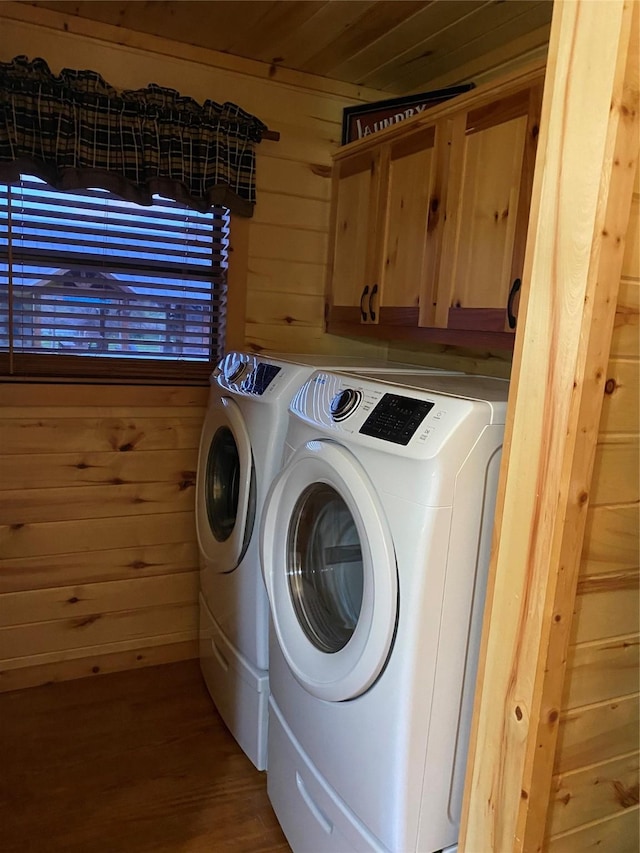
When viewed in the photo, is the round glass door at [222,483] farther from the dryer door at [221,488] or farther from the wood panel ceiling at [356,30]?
the wood panel ceiling at [356,30]

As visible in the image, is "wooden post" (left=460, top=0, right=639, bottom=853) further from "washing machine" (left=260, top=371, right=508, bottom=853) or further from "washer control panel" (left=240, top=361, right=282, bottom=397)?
"washer control panel" (left=240, top=361, right=282, bottom=397)

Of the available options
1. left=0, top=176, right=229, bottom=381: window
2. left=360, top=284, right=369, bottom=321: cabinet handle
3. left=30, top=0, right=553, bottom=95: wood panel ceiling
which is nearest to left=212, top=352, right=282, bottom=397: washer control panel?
left=0, top=176, right=229, bottom=381: window

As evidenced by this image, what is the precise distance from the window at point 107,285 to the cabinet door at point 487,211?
88 centimetres

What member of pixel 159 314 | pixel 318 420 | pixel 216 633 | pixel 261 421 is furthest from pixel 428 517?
pixel 159 314

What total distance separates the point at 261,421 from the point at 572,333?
97 cm

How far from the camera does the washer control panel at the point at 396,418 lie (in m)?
1.22

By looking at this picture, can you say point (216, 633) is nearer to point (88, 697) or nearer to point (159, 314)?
point (88, 697)

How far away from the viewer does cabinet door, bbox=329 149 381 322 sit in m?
2.22

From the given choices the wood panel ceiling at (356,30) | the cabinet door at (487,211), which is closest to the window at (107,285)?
the wood panel ceiling at (356,30)

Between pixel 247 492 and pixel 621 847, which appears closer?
pixel 621 847

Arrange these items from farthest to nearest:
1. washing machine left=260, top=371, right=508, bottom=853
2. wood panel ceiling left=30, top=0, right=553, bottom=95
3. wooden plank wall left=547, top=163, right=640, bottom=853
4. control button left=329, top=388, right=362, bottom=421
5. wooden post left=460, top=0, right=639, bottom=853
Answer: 1. wood panel ceiling left=30, top=0, right=553, bottom=95
2. control button left=329, top=388, right=362, bottom=421
3. washing machine left=260, top=371, right=508, bottom=853
4. wooden plank wall left=547, top=163, right=640, bottom=853
5. wooden post left=460, top=0, right=639, bottom=853

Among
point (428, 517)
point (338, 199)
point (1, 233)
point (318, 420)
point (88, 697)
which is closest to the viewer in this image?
point (428, 517)

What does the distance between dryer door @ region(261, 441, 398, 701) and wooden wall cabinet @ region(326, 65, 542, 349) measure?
634 mm

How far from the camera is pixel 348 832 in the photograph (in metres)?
1.38
